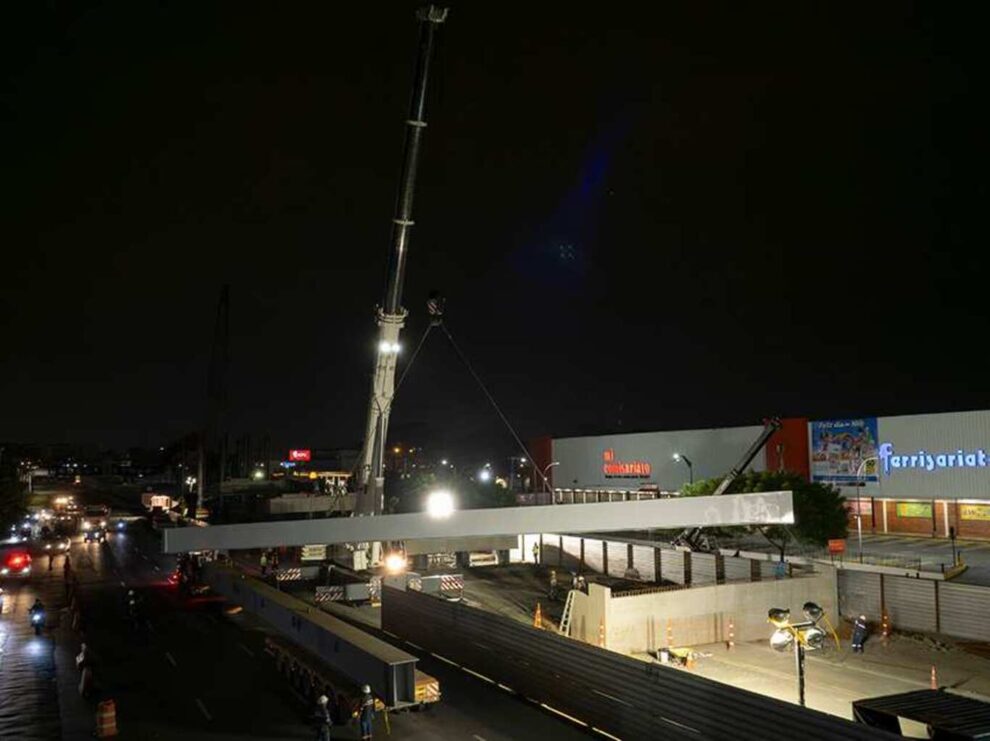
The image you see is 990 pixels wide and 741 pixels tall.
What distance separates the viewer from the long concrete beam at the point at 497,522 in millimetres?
18594

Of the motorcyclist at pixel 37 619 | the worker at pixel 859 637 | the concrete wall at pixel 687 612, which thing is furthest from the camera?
the motorcyclist at pixel 37 619

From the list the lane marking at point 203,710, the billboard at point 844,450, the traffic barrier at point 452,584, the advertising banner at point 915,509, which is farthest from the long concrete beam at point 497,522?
the advertising banner at point 915,509

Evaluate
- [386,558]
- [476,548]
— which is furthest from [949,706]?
[476,548]

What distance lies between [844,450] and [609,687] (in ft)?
174

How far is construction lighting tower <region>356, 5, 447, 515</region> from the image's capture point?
110ft

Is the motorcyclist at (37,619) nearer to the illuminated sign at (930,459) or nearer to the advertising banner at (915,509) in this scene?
the illuminated sign at (930,459)

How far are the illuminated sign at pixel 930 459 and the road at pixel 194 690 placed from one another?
46046mm

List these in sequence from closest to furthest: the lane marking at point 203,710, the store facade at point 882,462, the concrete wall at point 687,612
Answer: the lane marking at point 203,710
the concrete wall at point 687,612
the store facade at point 882,462

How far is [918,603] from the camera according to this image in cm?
3478

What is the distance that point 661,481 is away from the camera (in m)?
82.2

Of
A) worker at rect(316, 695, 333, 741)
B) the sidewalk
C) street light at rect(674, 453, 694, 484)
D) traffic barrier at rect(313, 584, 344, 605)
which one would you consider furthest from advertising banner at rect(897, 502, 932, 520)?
worker at rect(316, 695, 333, 741)

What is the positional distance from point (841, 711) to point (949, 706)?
9698 mm

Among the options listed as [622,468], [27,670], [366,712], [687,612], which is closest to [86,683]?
[27,670]

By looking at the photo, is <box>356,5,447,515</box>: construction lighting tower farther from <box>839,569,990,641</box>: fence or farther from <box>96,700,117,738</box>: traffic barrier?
<box>839,569,990,641</box>: fence
